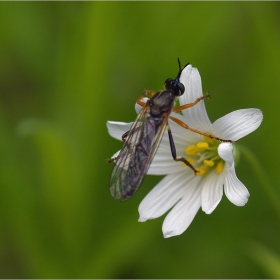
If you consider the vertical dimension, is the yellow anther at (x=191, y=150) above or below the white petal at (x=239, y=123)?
below

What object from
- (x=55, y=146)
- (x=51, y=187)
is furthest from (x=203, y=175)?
(x=51, y=187)

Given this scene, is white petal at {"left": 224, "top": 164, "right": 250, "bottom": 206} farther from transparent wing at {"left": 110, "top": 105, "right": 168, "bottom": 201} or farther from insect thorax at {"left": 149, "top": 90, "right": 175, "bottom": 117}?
insect thorax at {"left": 149, "top": 90, "right": 175, "bottom": 117}

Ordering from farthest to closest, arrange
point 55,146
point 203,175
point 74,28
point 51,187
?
point 74,28, point 51,187, point 55,146, point 203,175

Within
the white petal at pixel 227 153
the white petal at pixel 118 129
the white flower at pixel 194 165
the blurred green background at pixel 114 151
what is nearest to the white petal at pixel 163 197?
the white flower at pixel 194 165

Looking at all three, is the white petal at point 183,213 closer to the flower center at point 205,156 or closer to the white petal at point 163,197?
Answer: the white petal at point 163,197

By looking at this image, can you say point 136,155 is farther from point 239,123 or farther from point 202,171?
point 239,123

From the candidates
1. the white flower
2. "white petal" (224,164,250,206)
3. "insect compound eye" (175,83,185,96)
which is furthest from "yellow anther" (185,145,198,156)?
"white petal" (224,164,250,206)

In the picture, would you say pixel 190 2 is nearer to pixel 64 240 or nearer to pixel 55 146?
pixel 55 146

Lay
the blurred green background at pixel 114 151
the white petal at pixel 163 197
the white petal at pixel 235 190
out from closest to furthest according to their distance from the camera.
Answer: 1. the white petal at pixel 235 190
2. the white petal at pixel 163 197
3. the blurred green background at pixel 114 151
